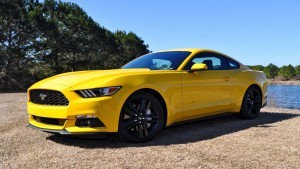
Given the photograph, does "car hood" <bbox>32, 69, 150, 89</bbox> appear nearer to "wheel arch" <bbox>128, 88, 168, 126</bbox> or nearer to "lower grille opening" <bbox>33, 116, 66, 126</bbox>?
"wheel arch" <bbox>128, 88, 168, 126</bbox>

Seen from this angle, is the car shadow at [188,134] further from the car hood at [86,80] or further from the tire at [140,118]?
the car hood at [86,80]

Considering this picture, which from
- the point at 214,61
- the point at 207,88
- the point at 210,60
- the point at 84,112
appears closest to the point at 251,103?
the point at 214,61

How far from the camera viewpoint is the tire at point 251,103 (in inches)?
283

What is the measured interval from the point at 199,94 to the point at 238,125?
1264 millimetres

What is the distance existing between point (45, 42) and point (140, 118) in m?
27.4

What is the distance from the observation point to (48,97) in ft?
16.4

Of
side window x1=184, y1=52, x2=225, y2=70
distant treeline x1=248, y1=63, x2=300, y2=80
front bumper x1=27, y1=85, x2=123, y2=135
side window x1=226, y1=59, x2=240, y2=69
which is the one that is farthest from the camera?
distant treeline x1=248, y1=63, x2=300, y2=80

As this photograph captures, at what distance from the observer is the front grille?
15.7 ft

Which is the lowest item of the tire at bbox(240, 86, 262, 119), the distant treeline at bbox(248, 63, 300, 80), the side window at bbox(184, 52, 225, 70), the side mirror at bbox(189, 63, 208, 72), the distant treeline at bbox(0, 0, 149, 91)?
the distant treeline at bbox(248, 63, 300, 80)

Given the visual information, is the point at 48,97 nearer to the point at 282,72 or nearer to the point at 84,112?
the point at 84,112

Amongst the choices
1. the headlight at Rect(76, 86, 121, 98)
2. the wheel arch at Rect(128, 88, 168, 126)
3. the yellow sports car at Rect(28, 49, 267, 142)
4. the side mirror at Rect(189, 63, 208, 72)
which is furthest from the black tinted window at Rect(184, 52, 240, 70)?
the headlight at Rect(76, 86, 121, 98)

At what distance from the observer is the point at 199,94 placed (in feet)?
19.4

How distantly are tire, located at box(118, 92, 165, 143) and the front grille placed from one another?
84cm

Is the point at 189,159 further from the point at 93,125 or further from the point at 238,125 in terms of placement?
the point at 238,125
